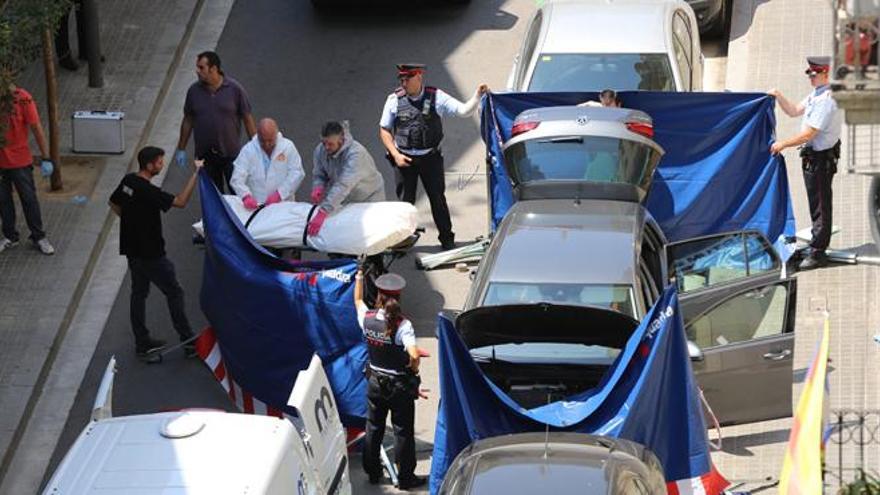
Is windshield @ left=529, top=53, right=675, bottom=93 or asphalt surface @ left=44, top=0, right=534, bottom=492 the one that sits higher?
windshield @ left=529, top=53, right=675, bottom=93

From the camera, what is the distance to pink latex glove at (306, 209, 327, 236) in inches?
632

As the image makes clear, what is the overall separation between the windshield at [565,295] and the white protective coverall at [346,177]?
8.75 ft

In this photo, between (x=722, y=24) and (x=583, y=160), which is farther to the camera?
(x=722, y=24)

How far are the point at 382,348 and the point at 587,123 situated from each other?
355 centimetres

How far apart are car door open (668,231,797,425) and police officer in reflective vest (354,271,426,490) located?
2.13 metres

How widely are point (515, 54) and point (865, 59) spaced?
32.9ft

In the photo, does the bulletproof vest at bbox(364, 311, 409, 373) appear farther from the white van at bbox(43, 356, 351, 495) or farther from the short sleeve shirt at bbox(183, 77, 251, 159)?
the short sleeve shirt at bbox(183, 77, 251, 159)

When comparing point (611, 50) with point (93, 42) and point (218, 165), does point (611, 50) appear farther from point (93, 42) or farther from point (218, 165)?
point (93, 42)

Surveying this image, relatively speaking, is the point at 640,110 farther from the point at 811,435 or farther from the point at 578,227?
the point at 811,435

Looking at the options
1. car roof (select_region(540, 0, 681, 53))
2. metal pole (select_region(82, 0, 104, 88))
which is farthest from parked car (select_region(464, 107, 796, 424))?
metal pole (select_region(82, 0, 104, 88))

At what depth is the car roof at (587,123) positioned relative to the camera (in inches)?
640

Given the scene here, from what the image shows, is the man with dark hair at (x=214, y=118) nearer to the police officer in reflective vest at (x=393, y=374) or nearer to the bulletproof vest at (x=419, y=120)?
the bulletproof vest at (x=419, y=120)

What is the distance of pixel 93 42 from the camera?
20422 millimetres

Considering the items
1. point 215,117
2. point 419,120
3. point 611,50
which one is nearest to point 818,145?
point 611,50
